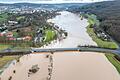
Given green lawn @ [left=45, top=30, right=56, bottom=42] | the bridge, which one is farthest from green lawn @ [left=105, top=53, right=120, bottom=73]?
green lawn @ [left=45, top=30, right=56, bottom=42]

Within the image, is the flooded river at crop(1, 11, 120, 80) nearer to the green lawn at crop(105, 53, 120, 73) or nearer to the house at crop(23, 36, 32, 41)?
the green lawn at crop(105, 53, 120, 73)

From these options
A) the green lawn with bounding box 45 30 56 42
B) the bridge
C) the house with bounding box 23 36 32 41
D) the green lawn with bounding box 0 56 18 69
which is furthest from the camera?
the green lawn with bounding box 45 30 56 42

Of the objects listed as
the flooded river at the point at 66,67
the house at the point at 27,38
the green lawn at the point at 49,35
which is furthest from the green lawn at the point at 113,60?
the house at the point at 27,38

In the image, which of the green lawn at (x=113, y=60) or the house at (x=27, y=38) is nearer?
the green lawn at (x=113, y=60)

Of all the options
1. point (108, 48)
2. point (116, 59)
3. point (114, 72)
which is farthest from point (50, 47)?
point (114, 72)

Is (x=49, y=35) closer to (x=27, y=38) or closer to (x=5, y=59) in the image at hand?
(x=27, y=38)

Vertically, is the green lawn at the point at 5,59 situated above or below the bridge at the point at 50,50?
above

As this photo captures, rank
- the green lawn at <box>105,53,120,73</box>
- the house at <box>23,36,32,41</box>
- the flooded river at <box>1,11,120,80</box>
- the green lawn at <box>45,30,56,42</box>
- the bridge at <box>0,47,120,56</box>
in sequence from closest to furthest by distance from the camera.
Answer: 1. the flooded river at <box>1,11,120,80</box>
2. the green lawn at <box>105,53,120,73</box>
3. the bridge at <box>0,47,120,56</box>
4. the house at <box>23,36,32,41</box>
5. the green lawn at <box>45,30,56,42</box>

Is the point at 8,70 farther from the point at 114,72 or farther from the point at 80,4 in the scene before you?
the point at 80,4

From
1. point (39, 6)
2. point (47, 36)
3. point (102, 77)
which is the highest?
point (102, 77)

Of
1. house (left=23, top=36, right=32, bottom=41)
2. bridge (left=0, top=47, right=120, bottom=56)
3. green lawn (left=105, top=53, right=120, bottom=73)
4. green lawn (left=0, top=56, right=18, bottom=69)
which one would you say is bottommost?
house (left=23, top=36, right=32, bottom=41)

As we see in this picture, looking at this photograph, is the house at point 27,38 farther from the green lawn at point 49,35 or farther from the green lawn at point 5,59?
the green lawn at point 5,59
